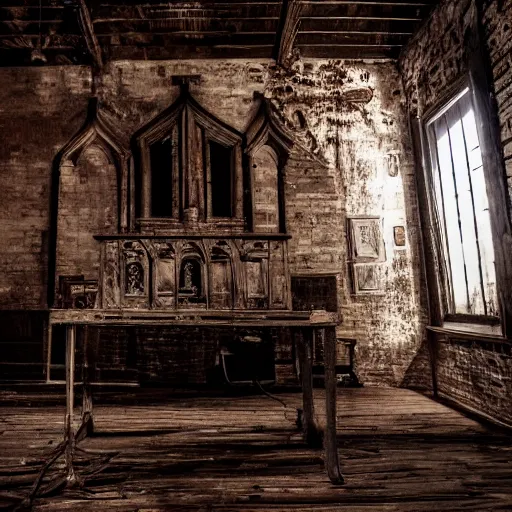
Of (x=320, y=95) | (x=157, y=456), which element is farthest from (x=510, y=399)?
(x=320, y=95)

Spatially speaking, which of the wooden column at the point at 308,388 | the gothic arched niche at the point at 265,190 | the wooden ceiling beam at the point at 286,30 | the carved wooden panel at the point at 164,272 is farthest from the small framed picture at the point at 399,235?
the carved wooden panel at the point at 164,272

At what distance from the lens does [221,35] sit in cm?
590

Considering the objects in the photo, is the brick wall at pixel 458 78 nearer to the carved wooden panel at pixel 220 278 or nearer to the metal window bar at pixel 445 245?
the metal window bar at pixel 445 245

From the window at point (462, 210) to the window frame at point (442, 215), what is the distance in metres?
0.01

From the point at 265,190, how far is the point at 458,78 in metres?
2.73

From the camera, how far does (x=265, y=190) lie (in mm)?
6035

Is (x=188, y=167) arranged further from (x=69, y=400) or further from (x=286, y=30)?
(x=69, y=400)

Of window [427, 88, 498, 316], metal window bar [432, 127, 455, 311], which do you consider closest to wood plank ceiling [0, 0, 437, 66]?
window [427, 88, 498, 316]

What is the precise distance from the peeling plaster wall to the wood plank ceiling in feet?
0.62

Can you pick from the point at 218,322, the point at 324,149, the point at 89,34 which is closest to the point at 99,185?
the point at 89,34

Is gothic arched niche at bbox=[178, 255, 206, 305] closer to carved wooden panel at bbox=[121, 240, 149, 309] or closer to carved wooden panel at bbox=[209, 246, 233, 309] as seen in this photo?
carved wooden panel at bbox=[209, 246, 233, 309]

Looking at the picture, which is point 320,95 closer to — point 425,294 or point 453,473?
point 425,294

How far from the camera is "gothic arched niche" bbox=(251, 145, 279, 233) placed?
19.5 ft

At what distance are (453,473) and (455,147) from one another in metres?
3.64
